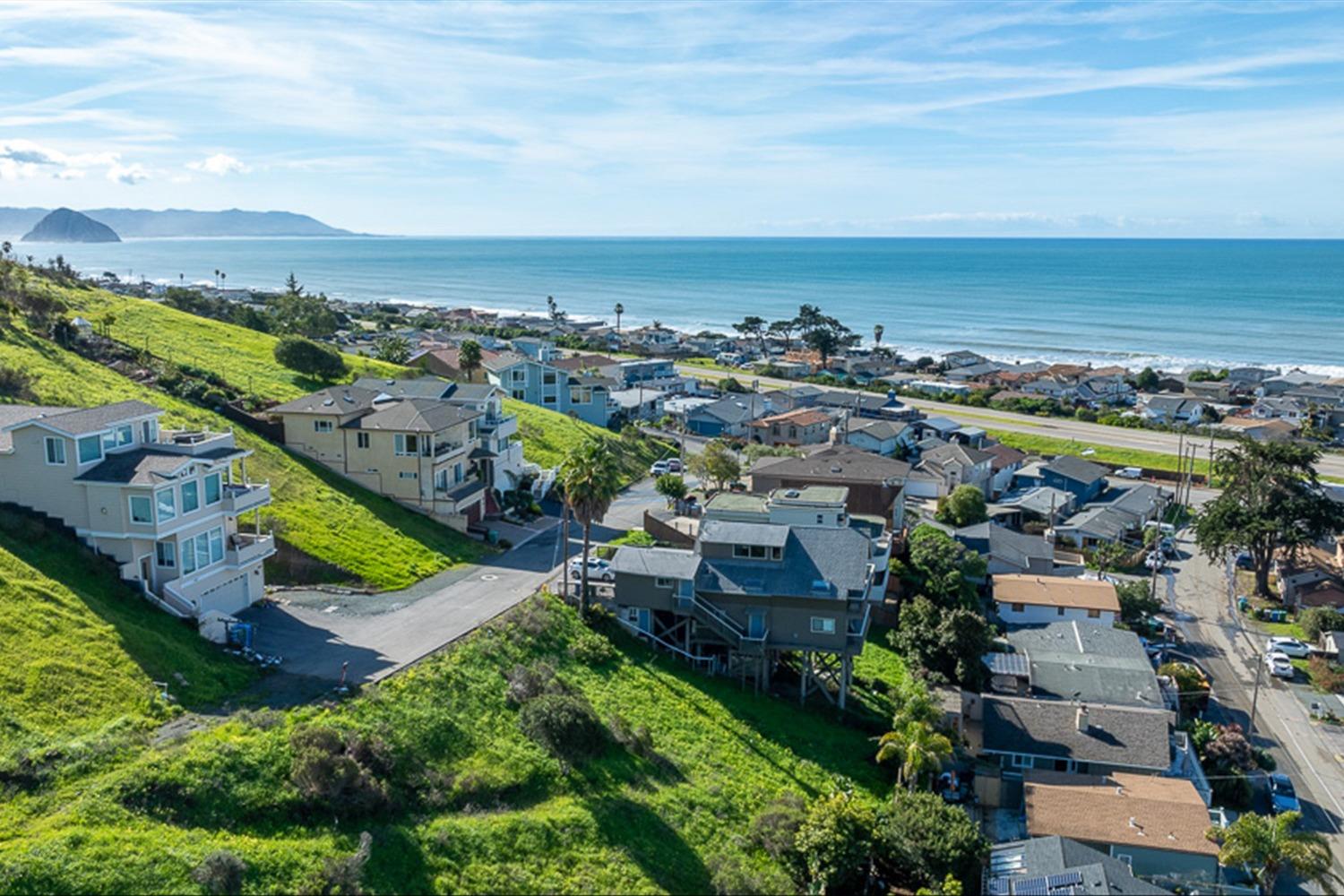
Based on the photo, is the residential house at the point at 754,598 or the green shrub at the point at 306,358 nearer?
the residential house at the point at 754,598

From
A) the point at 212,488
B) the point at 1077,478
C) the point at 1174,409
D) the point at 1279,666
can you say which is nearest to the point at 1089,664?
the point at 1279,666

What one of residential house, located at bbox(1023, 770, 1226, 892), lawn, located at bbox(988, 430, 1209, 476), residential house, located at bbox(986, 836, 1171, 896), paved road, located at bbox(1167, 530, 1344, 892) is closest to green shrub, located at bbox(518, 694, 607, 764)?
residential house, located at bbox(986, 836, 1171, 896)

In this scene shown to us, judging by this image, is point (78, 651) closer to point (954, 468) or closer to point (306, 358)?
point (306, 358)

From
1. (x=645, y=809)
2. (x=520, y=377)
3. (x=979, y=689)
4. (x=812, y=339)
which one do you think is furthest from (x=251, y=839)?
(x=812, y=339)

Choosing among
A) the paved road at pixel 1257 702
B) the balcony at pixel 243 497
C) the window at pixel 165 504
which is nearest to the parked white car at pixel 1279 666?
the paved road at pixel 1257 702

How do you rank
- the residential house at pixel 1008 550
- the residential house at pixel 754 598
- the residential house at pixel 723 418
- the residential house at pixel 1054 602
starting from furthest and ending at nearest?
1. the residential house at pixel 723 418
2. the residential house at pixel 1008 550
3. the residential house at pixel 1054 602
4. the residential house at pixel 754 598

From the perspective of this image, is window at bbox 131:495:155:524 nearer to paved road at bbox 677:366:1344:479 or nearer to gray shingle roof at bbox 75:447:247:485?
gray shingle roof at bbox 75:447:247:485

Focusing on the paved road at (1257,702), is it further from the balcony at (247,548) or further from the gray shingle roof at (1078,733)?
the balcony at (247,548)
